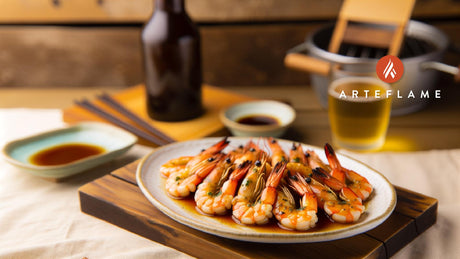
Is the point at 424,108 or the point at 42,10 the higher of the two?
the point at 42,10

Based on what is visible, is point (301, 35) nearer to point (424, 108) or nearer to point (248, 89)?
point (248, 89)

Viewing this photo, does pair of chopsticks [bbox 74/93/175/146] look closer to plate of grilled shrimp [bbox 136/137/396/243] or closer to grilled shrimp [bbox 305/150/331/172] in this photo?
plate of grilled shrimp [bbox 136/137/396/243]

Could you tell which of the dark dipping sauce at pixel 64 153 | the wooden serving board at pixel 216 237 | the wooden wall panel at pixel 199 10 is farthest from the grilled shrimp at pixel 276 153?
the wooden wall panel at pixel 199 10

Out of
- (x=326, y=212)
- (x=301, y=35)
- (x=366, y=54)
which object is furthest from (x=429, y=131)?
(x=326, y=212)

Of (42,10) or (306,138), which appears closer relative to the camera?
(306,138)

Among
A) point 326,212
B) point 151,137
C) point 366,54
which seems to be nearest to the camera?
point 326,212

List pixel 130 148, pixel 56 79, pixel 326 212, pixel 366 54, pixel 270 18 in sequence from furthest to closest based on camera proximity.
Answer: pixel 56 79 → pixel 270 18 → pixel 366 54 → pixel 130 148 → pixel 326 212

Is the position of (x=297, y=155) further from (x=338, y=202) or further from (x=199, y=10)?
(x=199, y=10)

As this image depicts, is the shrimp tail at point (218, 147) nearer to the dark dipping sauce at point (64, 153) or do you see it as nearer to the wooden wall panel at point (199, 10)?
the dark dipping sauce at point (64, 153)

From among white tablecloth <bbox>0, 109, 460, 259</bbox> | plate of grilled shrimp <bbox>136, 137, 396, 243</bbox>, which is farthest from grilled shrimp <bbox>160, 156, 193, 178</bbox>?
white tablecloth <bbox>0, 109, 460, 259</bbox>
